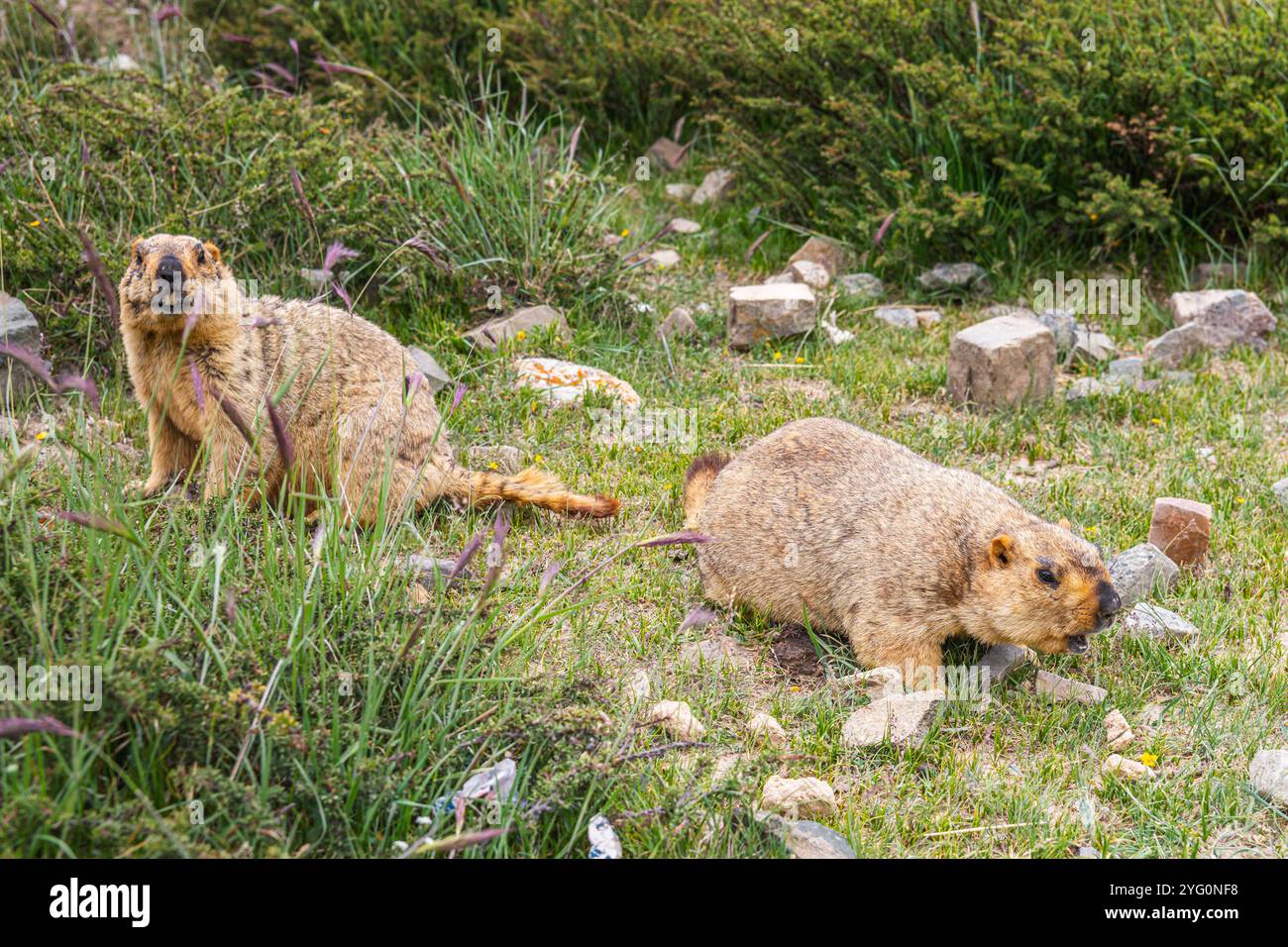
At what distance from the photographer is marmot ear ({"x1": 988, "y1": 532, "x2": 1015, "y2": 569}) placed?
433cm

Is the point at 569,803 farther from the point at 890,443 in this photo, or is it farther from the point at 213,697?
the point at 890,443

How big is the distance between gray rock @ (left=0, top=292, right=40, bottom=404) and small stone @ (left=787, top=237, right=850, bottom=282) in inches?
171

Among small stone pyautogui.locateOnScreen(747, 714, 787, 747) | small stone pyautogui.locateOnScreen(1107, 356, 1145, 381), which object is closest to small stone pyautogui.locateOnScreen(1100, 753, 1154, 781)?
small stone pyautogui.locateOnScreen(747, 714, 787, 747)

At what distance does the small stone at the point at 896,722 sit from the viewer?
13.2 ft

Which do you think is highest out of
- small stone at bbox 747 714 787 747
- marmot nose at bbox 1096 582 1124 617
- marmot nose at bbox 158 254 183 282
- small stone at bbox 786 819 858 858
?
marmot nose at bbox 158 254 183 282

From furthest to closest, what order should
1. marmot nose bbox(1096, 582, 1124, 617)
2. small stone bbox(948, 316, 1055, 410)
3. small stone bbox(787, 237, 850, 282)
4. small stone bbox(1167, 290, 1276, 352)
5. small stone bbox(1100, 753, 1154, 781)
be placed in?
small stone bbox(787, 237, 850, 282) → small stone bbox(1167, 290, 1276, 352) → small stone bbox(948, 316, 1055, 410) → marmot nose bbox(1096, 582, 1124, 617) → small stone bbox(1100, 753, 1154, 781)

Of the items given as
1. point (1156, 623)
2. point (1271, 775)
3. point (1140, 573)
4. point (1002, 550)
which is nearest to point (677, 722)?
point (1002, 550)

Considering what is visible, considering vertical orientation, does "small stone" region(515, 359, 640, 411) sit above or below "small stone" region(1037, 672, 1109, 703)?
above

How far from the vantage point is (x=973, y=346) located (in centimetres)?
631

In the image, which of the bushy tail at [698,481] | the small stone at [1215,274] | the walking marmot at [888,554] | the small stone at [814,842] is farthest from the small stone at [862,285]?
the small stone at [814,842]

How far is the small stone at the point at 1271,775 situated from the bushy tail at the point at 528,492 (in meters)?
2.55

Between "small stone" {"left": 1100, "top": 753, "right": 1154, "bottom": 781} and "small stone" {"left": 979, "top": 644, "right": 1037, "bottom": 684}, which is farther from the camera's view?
"small stone" {"left": 979, "top": 644, "right": 1037, "bottom": 684}

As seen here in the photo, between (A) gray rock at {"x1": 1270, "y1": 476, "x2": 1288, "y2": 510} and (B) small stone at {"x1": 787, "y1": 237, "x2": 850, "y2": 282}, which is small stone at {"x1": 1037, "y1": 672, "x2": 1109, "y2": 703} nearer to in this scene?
(A) gray rock at {"x1": 1270, "y1": 476, "x2": 1288, "y2": 510}
